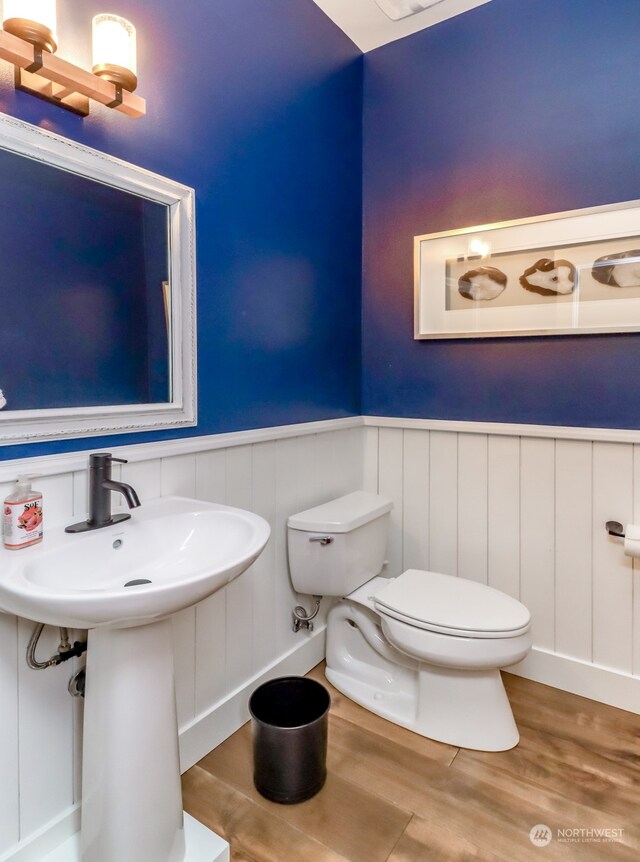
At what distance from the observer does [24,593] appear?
82 cm

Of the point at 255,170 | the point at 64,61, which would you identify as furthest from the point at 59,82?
the point at 255,170

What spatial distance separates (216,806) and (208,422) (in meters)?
1.06

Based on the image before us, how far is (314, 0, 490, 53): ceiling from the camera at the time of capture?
193cm

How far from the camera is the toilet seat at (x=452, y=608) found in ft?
4.93

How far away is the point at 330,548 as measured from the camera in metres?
1.79

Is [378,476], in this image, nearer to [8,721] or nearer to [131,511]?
[131,511]

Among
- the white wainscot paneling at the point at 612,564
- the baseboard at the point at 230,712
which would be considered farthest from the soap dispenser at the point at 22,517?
the white wainscot paneling at the point at 612,564

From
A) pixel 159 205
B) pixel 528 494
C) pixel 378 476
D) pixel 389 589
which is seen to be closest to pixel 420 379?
pixel 378 476

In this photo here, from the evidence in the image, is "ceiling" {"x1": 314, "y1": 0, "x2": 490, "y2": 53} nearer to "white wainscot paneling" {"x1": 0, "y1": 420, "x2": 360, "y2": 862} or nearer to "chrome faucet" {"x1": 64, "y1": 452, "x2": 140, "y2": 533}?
"white wainscot paneling" {"x1": 0, "y1": 420, "x2": 360, "y2": 862}

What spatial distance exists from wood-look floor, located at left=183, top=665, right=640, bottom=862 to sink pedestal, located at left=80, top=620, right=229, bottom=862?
0.31 metres

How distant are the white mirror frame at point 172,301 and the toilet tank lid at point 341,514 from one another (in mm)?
583

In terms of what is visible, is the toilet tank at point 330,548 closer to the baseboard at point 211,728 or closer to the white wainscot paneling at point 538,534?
the baseboard at point 211,728

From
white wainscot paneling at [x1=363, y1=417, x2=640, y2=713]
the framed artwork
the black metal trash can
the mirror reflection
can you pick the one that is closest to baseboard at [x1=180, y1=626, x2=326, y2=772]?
the black metal trash can

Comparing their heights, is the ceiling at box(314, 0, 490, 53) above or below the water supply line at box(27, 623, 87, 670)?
above
